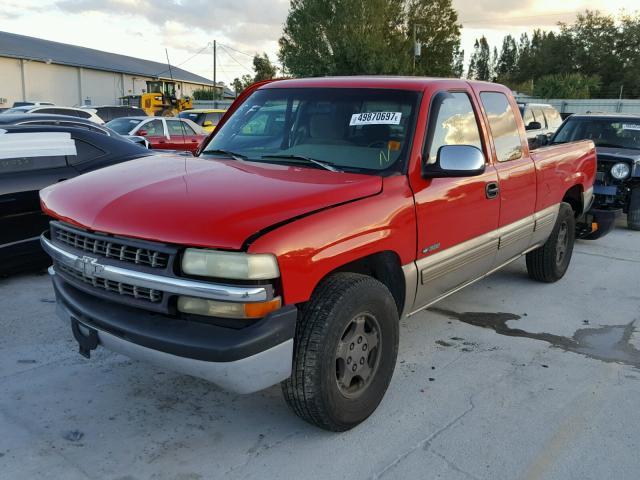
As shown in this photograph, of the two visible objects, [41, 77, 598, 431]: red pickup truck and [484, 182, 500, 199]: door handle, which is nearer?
[41, 77, 598, 431]: red pickup truck

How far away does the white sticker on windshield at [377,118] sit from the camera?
3580 mm

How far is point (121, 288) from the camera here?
2746 mm

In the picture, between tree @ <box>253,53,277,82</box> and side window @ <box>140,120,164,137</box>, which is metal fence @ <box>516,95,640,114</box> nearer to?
side window @ <box>140,120,164,137</box>

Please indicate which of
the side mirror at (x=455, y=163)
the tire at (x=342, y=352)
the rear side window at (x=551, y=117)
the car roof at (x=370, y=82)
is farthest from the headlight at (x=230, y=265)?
the rear side window at (x=551, y=117)

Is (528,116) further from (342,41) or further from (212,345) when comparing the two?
(342,41)

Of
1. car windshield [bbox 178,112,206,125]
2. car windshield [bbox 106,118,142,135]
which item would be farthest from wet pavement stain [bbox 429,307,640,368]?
car windshield [bbox 178,112,206,125]

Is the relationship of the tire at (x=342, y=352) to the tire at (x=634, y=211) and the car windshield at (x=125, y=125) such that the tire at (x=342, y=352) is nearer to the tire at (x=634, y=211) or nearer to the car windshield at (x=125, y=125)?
the tire at (x=634, y=211)

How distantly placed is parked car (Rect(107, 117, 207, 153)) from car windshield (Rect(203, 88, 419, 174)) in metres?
10.2

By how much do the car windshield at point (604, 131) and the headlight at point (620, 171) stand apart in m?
0.91

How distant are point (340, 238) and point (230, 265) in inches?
→ 24.1

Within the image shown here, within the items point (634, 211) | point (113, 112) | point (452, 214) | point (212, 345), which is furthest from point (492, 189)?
point (113, 112)

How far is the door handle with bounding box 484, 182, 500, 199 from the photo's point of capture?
404 cm

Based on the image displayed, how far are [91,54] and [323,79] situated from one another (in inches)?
2420

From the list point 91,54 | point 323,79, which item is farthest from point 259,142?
point 91,54
